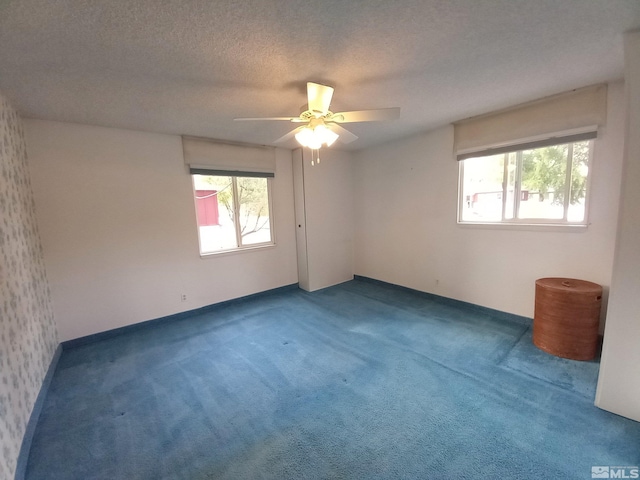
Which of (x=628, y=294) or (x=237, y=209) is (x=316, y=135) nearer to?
(x=237, y=209)

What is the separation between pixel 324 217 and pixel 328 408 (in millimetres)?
3096

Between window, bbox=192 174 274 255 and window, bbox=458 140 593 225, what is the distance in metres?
2.88

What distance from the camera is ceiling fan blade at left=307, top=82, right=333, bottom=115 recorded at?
6.26ft

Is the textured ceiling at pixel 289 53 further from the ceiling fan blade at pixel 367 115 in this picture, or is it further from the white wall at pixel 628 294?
the white wall at pixel 628 294

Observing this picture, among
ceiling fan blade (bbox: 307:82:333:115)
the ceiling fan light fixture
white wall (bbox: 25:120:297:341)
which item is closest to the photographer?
ceiling fan blade (bbox: 307:82:333:115)

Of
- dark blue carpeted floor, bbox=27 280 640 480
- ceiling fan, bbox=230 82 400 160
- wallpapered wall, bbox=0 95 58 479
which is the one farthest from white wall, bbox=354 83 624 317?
wallpapered wall, bbox=0 95 58 479

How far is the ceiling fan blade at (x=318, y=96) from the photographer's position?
6.26 ft

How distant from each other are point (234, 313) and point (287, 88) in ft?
9.42

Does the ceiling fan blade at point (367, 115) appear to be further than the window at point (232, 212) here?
No

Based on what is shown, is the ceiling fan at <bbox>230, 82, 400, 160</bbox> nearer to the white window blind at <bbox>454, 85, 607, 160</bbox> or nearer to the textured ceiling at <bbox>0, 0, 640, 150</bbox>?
the textured ceiling at <bbox>0, 0, 640, 150</bbox>

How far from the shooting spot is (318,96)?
198 centimetres

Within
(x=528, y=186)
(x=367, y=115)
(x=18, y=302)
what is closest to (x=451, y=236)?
(x=528, y=186)

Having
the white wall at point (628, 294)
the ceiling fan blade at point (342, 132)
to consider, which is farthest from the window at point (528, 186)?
the ceiling fan blade at point (342, 132)

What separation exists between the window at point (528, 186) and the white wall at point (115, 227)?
3535 mm
